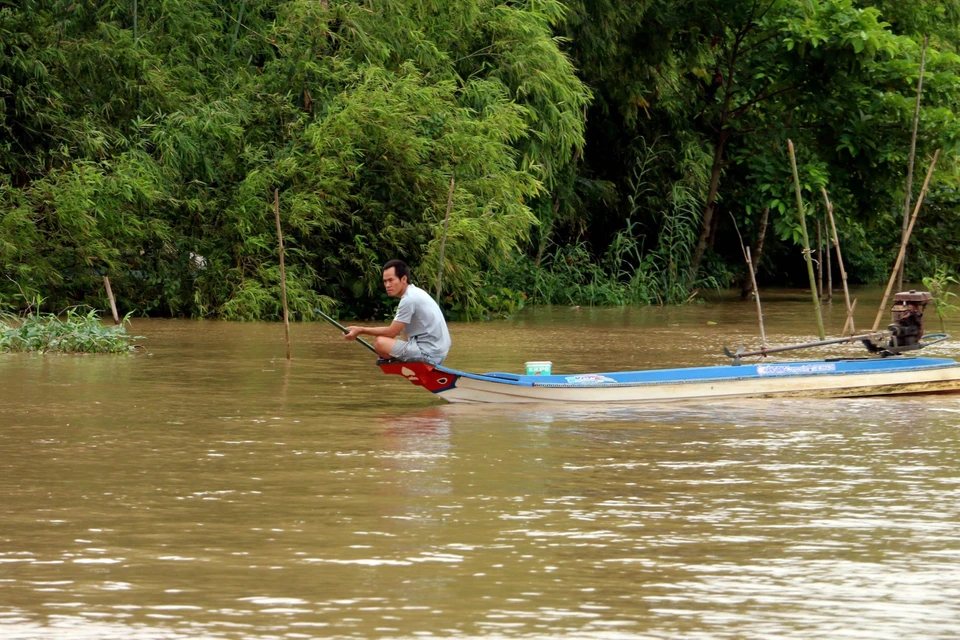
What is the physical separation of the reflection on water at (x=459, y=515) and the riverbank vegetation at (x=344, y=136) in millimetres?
7203

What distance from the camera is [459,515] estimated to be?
6.82 metres

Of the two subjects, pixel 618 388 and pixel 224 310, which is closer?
pixel 618 388

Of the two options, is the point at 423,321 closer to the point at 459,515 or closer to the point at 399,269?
the point at 399,269

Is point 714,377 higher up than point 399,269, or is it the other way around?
point 399,269

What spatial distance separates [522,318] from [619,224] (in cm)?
678

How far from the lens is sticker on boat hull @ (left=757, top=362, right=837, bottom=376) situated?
11.3 meters

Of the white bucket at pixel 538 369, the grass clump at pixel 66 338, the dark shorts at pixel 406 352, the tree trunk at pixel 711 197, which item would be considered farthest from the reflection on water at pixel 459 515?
the tree trunk at pixel 711 197

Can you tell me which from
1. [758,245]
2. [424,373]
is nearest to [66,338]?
[424,373]

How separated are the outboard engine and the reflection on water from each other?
2.60 feet

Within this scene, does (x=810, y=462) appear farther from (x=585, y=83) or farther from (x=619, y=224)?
(x=619, y=224)

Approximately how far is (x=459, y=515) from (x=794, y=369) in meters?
5.25

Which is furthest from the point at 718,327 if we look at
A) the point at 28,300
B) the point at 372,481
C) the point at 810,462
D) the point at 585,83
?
the point at 372,481

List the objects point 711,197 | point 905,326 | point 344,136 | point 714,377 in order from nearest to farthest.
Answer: point 714,377 < point 905,326 < point 344,136 < point 711,197

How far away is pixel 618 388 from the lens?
426 inches
